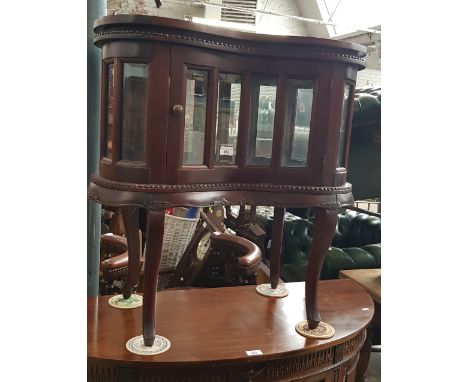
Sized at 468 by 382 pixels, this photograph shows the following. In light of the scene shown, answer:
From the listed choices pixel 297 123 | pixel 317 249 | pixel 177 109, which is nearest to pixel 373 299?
pixel 317 249

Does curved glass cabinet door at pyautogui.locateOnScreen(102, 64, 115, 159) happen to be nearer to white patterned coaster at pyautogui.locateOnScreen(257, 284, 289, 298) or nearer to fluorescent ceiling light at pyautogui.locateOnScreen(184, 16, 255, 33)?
white patterned coaster at pyautogui.locateOnScreen(257, 284, 289, 298)

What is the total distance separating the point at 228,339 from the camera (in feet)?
3.61

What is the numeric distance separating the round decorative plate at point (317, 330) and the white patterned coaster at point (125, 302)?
49cm

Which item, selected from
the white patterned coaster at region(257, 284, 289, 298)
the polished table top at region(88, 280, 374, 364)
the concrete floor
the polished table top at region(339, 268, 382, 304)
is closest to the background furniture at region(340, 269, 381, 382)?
the polished table top at region(339, 268, 382, 304)

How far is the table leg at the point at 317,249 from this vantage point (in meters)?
1.15

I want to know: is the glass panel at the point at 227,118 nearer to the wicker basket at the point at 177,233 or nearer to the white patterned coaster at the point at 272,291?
the white patterned coaster at the point at 272,291

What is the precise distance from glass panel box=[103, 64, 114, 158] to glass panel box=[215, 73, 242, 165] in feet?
0.82

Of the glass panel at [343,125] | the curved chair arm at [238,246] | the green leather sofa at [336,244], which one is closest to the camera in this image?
the glass panel at [343,125]

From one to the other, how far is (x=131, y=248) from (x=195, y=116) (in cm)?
52

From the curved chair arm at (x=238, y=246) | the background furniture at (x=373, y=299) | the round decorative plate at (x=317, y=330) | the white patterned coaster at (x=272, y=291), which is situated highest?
the curved chair arm at (x=238, y=246)

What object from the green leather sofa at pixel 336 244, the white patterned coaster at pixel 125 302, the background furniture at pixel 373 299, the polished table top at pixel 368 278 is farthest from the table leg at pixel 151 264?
the green leather sofa at pixel 336 244

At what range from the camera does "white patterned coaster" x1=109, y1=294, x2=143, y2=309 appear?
1264 mm

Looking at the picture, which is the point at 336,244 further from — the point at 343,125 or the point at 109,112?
the point at 109,112
